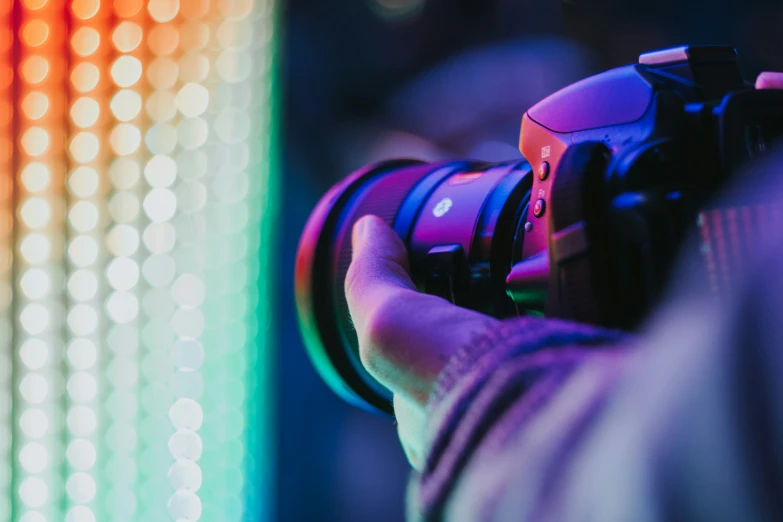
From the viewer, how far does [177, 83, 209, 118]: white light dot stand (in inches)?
39.4

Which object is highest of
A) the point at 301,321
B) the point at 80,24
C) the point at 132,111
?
the point at 80,24

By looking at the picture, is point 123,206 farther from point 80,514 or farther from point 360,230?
point 360,230

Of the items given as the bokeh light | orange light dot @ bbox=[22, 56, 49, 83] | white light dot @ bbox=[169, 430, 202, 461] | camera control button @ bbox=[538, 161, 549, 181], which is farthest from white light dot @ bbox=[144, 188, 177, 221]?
camera control button @ bbox=[538, 161, 549, 181]

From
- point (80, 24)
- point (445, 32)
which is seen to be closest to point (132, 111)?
point (80, 24)

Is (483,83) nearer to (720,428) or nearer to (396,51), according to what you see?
(396,51)

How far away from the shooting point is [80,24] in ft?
3.14

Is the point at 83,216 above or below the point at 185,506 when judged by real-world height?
above

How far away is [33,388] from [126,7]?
0.54 m

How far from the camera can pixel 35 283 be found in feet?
3.07

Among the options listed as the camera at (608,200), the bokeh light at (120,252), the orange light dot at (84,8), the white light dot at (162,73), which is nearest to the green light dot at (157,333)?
the bokeh light at (120,252)

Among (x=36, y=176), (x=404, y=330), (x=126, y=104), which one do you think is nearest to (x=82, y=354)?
(x=36, y=176)

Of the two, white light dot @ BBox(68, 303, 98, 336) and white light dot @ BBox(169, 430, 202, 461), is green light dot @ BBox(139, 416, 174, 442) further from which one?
white light dot @ BBox(68, 303, 98, 336)

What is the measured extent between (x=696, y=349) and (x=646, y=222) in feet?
0.57

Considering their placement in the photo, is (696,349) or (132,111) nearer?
(696,349)
